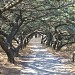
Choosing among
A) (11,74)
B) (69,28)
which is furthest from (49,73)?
(69,28)

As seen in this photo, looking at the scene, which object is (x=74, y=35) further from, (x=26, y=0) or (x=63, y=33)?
(x=26, y=0)

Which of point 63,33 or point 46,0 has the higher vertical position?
point 46,0

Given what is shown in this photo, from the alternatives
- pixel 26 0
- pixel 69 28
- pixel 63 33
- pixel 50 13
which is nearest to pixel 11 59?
pixel 50 13

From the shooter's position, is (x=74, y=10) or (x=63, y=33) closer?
(x=74, y=10)

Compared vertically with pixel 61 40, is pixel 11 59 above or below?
above

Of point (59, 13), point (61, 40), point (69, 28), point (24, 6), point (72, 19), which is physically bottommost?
point (61, 40)

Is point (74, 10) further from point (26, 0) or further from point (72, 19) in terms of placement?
point (26, 0)

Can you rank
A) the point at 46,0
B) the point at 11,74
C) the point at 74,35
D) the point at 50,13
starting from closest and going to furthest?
the point at 46,0 → the point at 11,74 → the point at 50,13 → the point at 74,35

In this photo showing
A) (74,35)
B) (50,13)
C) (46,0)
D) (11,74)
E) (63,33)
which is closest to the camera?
(46,0)

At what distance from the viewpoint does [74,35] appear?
32156 millimetres

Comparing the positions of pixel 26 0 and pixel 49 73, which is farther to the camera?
pixel 49 73

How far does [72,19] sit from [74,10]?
177 inches

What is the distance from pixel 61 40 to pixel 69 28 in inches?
268

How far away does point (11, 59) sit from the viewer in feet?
67.5
